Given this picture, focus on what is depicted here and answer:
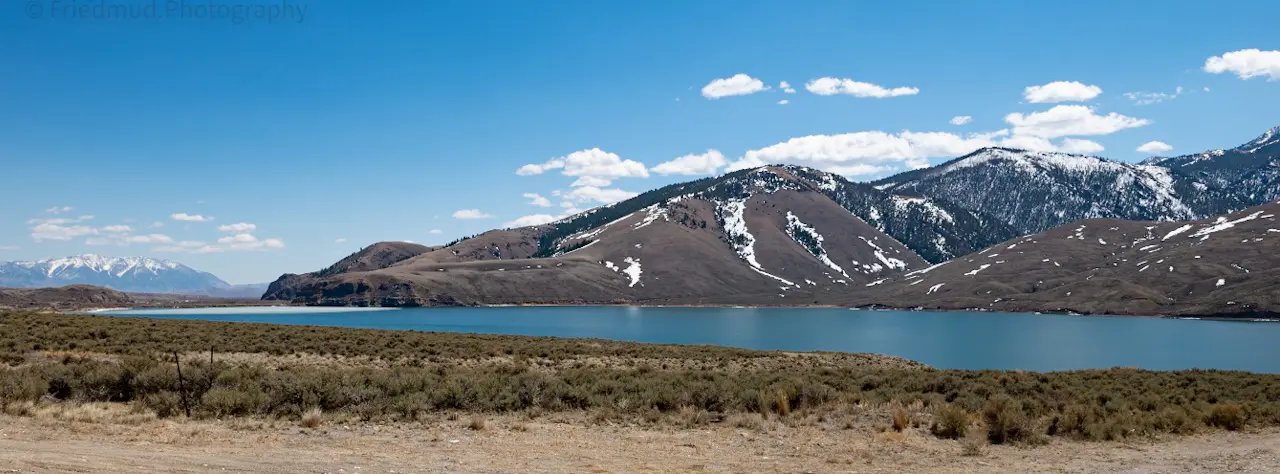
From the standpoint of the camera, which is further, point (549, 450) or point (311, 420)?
point (311, 420)

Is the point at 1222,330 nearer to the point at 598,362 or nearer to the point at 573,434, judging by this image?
the point at 598,362

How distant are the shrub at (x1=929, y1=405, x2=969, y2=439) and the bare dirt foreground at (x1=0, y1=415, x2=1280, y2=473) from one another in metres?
0.73

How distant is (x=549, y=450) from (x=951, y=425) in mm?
9589

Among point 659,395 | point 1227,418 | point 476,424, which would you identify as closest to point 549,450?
point 476,424

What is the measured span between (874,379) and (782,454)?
12.2m

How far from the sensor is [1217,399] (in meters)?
26.1

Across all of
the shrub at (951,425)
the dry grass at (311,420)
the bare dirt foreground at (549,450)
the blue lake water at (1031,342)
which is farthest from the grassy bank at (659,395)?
the blue lake water at (1031,342)

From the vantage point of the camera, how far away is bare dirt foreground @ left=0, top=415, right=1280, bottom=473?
1375cm

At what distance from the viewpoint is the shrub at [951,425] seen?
18891 millimetres

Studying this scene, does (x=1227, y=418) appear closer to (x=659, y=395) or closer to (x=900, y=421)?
(x=900, y=421)

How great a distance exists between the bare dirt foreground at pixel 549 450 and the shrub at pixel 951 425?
0.73 metres

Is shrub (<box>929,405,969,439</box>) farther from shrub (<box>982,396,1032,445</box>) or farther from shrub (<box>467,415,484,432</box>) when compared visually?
shrub (<box>467,415,484,432</box>)

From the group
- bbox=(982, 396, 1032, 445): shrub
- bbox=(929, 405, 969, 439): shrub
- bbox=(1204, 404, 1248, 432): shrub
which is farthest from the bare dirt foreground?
bbox=(1204, 404, 1248, 432): shrub

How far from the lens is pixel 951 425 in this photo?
18938 millimetres
